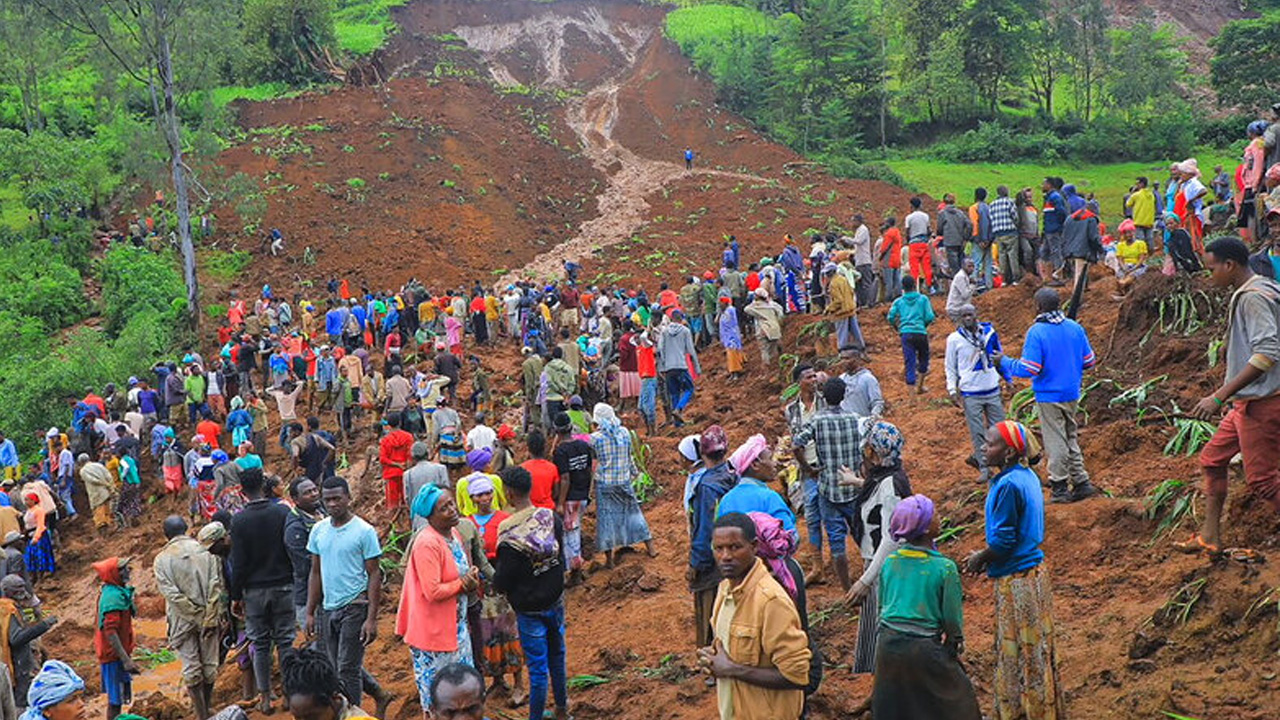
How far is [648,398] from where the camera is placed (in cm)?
1531

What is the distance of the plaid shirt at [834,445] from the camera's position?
751 centimetres

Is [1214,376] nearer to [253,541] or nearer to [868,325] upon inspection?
[868,325]

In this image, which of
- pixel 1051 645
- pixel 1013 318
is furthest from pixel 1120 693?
pixel 1013 318

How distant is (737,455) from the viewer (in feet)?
21.0

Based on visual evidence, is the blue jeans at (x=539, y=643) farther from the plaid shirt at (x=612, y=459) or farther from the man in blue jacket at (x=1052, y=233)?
the man in blue jacket at (x=1052, y=233)

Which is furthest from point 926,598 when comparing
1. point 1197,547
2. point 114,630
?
point 114,630

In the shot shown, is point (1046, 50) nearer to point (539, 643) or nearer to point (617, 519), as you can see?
point (617, 519)

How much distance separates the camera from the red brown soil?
249 inches

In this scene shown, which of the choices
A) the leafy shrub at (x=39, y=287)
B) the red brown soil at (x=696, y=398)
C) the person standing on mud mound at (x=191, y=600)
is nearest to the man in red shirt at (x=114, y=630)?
the person standing on mud mound at (x=191, y=600)

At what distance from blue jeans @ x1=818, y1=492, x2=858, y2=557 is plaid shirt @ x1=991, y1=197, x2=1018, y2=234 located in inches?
350

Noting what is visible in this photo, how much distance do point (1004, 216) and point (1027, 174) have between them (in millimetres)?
28129

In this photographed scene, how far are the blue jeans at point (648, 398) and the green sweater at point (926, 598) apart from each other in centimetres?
1055

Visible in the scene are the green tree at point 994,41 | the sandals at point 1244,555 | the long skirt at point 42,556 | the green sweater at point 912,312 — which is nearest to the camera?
the sandals at point 1244,555

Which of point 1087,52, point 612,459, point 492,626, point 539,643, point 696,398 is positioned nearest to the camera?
point 539,643
